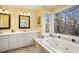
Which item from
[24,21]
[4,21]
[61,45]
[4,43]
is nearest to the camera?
[61,45]

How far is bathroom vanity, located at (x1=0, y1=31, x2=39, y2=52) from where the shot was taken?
9.74ft

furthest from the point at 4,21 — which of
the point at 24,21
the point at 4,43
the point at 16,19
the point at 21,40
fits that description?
the point at 21,40

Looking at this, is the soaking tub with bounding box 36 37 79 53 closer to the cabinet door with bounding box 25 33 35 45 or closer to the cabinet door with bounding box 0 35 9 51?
the cabinet door with bounding box 25 33 35 45

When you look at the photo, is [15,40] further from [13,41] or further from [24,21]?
[24,21]

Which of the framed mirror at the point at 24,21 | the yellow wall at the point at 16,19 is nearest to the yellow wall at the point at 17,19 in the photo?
the yellow wall at the point at 16,19

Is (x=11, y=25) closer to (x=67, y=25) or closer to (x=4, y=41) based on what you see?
(x=4, y=41)

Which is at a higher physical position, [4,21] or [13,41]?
[4,21]

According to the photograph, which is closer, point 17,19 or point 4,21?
point 4,21

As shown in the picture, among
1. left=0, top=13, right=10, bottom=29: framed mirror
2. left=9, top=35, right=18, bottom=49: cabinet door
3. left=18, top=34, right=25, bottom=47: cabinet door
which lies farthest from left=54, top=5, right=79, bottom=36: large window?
left=0, top=13, right=10, bottom=29: framed mirror

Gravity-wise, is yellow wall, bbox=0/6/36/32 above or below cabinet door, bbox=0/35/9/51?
above

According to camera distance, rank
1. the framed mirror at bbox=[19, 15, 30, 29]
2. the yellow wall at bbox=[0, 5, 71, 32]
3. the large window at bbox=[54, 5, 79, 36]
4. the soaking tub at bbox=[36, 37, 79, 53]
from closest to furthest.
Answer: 1. the soaking tub at bbox=[36, 37, 79, 53]
2. the large window at bbox=[54, 5, 79, 36]
3. the yellow wall at bbox=[0, 5, 71, 32]
4. the framed mirror at bbox=[19, 15, 30, 29]

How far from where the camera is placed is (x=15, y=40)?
124 inches
